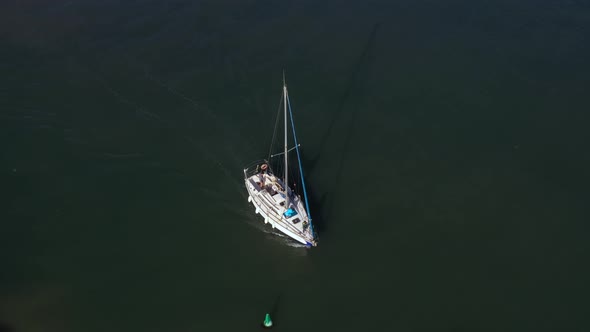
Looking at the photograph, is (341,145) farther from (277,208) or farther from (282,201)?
(277,208)

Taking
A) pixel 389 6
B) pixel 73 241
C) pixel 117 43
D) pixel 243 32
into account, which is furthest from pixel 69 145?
pixel 389 6

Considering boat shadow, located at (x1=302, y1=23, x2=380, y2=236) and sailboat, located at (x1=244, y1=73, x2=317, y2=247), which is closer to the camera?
sailboat, located at (x1=244, y1=73, x2=317, y2=247)

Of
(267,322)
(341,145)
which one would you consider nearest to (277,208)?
(267,322)

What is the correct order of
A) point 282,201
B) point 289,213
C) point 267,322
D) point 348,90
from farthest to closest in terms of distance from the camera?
point 348,90 < point 282,201 < point 289,213 < point 267,322

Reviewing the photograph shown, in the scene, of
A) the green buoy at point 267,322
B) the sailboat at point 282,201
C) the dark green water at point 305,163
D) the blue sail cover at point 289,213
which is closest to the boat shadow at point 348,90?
the dark green water at point 305,163

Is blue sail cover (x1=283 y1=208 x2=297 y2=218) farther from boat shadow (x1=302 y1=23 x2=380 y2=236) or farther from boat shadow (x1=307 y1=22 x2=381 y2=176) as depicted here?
boat shadow (x1=307 y1=22 x2=381 y2=176)

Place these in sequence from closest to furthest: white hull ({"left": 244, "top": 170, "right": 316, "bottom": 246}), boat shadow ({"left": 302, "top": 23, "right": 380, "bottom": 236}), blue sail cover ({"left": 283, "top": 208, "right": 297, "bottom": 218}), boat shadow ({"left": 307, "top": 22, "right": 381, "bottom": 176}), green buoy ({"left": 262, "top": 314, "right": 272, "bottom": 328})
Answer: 1. green buoy ({"left": 262, "top": 314, "right": 272, "bottom": 328})
2. white hull ({"left": 244, "top": 170, "right": 316, "bottom": 246})
3. blue sail cover ({"left": 283, "top": 208, "right": 297, "bottom": 218})
4. boat shadow ({"left": 302, "top": 23, "right": 380, "bottom": 236})
5. boat shadow ({"left": 307, "top": 22, "right": 381, "bottom": 176})

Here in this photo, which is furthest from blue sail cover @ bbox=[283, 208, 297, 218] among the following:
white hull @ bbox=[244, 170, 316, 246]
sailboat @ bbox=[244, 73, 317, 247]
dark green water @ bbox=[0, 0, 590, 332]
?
dark green water @ bbox=[0, 0, 590, 332]

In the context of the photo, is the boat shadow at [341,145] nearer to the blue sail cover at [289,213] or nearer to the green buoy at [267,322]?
the blue sail cover at [289,213]

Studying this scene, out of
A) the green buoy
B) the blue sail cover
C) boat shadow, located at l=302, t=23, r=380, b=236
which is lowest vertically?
the green buoy
